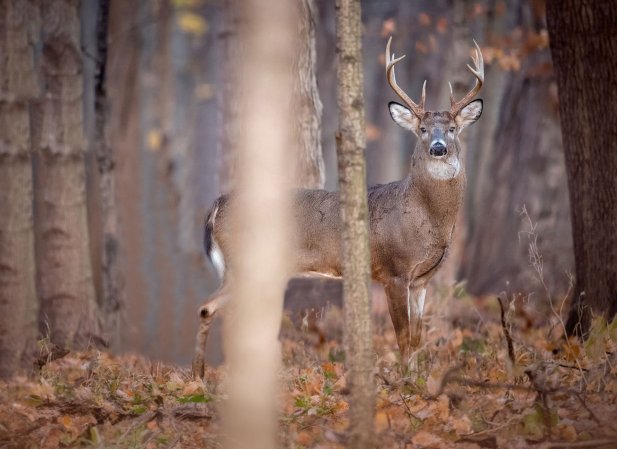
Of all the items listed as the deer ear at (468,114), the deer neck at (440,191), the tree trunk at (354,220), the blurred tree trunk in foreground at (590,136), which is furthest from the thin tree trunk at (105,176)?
the tree trunk at (354,220)

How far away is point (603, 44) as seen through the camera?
28.0ft

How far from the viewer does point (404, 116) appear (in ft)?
29.0

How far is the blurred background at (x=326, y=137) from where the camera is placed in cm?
1403

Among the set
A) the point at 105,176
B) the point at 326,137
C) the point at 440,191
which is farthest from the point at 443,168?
the point at 326,137

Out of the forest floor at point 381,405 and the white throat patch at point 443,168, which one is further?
the white throat patch at point 443,168

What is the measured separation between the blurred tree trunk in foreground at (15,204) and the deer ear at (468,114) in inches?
143

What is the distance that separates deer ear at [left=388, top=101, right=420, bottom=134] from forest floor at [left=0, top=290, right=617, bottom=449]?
1892mm

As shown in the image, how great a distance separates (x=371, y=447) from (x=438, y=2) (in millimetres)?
15664

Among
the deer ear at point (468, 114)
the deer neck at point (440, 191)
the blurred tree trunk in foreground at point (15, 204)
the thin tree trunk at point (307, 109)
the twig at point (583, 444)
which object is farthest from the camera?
the thin tree trunk at point (307, 109)

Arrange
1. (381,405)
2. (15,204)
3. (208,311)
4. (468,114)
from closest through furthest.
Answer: (381,405), (208,311), (468,114), (15,204)

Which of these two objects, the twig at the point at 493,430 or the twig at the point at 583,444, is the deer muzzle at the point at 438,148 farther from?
the twig at the point at 583,444

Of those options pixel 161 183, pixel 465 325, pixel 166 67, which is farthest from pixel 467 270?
pixel 161 183

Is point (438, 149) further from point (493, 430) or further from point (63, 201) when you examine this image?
point (63, 201)

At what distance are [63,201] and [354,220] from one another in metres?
5.12
